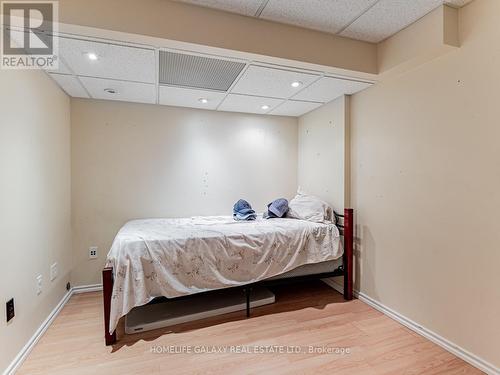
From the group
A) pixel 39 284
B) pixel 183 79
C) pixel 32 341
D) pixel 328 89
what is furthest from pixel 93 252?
pixel 328 89

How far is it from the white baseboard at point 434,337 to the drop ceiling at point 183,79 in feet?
7.07

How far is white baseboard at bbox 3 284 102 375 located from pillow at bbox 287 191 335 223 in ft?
7.91

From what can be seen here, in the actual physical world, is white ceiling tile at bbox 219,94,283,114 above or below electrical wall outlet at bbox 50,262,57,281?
above

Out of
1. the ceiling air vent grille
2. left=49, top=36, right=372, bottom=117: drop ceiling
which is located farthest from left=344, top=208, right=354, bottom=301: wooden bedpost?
the ceiling air vent grille

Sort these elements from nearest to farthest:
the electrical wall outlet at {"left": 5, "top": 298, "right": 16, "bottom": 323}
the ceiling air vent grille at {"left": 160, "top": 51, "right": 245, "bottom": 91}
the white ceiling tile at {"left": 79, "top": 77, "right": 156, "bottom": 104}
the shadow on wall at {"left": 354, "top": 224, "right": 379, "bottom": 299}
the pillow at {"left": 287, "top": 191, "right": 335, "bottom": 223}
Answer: the electrical wall outlet at {"left": 5, "top": 298, "right": 16, "bottom": 323}, the ceiling air vent grille at {"left": 160, "top": 51, "right": 245, "bottom": 91}, the white ceiling tile at {"left": 79, "top": 77, "right": 156, "bottom": 104}, the shadow on wall at {"left": 354, "top": 224, "right": 379, "bottom": 299}, the pillow at {"left": 287, "top": 191, "right": 335, "bottom": 223}

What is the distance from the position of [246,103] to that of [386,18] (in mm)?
1647

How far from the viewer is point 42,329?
215cm

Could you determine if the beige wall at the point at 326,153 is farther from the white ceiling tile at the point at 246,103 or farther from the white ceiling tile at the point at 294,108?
the white ceiling tile at the point at 246,103

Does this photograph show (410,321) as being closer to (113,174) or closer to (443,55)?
(443,55)

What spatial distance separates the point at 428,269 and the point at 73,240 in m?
3.48

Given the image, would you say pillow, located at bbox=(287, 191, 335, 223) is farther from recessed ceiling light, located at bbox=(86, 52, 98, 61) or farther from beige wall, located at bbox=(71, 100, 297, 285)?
recessed ceiling light, located at bbox=(86, 52, 98, 61)

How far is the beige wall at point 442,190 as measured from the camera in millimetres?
1739

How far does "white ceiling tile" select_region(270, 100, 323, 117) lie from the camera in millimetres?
3256

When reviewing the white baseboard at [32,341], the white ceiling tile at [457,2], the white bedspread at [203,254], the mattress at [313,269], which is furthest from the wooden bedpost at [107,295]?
the white ceiling tile at [457,2]
